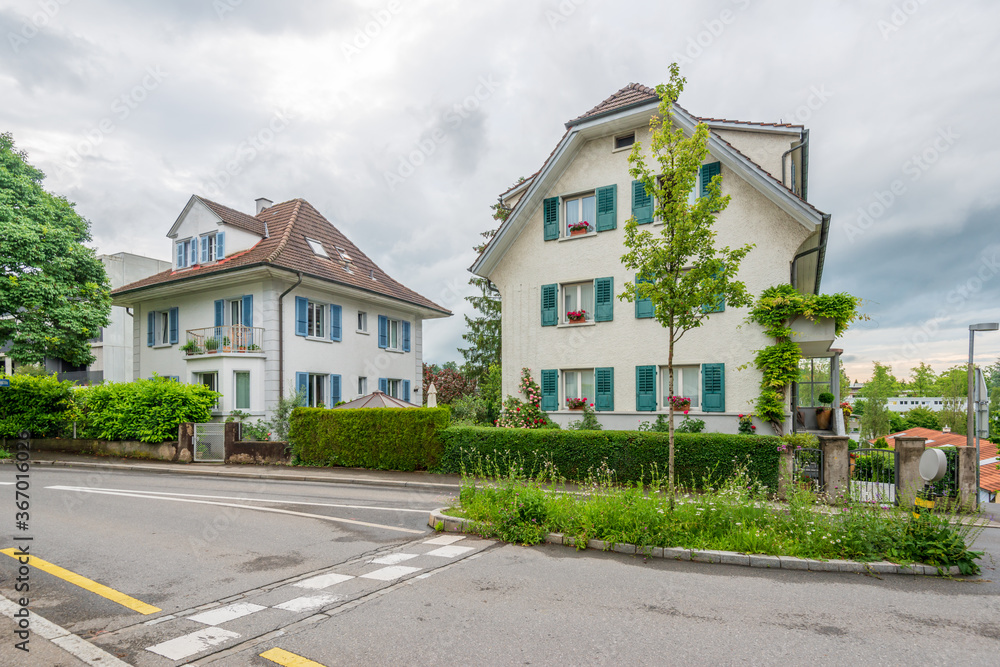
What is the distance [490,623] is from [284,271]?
20.0 meters

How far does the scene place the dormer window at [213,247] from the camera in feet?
81.1

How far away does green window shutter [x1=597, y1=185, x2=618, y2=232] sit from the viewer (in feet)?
61.3

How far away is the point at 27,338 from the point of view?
2322cm

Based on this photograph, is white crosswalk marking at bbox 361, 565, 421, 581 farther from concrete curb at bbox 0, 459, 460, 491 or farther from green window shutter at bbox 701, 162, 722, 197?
green window shutter at bbox 701, 162, 722, 197

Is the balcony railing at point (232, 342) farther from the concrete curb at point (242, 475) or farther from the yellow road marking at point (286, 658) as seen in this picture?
the yellow road marking at point (286, 658)

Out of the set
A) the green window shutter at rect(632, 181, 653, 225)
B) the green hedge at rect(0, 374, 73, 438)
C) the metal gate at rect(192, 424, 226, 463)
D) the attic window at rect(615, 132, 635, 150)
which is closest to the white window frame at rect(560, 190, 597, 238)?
the green window shutter at rect(632, 181, 653, 225)

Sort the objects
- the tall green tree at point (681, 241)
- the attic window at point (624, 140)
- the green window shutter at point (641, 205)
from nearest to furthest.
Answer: the tall green tree at point (681, 241) → the green window shutter at point (641, 205) → the attic window at point (624, 140)

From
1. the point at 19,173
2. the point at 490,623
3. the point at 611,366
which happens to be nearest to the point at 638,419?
the point at 611,366

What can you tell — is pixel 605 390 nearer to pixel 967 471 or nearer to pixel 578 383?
pixel 578 383

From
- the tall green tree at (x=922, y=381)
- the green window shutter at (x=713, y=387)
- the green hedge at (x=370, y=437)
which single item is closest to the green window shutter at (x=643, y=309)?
the green window shutter at (x=713, y=387)

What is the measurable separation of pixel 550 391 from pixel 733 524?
11.9 m

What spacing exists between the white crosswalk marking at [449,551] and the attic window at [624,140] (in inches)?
584

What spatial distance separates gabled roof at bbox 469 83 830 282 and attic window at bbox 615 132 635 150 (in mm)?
382

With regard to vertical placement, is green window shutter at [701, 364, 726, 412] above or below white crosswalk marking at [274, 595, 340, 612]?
above
